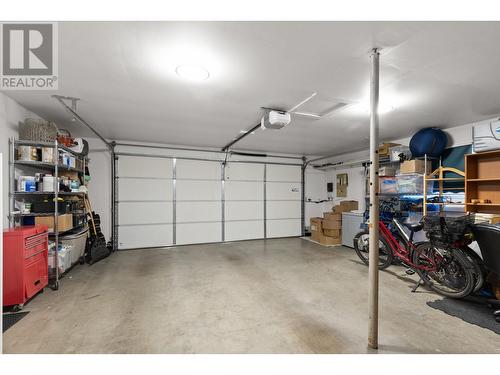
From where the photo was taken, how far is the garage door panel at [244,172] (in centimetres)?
610

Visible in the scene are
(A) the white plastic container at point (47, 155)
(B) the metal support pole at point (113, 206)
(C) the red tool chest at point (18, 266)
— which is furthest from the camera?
(B) the metal support pole at point (113, 206)

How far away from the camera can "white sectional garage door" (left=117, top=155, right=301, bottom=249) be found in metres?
5.21

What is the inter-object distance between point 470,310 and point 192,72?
3.81 meters

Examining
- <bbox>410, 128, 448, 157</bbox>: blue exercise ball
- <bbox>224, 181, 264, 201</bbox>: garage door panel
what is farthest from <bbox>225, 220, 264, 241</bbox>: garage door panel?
<bbox>410, 128, 448, 157</bbox>: blue exercise ball

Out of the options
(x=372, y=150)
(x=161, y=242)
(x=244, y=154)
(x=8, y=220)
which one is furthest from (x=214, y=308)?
(x=244, y=154)

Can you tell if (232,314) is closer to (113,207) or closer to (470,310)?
(470,310)

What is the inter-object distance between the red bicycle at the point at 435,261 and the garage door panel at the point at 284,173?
3451mm

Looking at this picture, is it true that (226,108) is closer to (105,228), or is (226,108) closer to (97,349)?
(97,349)

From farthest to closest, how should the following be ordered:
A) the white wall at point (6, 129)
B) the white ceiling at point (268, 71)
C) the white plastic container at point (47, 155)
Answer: the white plastic container at point (47, 155)
the white wall at point (6, 129)
the white ceiling at point (268, 71)

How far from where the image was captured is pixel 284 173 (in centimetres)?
675

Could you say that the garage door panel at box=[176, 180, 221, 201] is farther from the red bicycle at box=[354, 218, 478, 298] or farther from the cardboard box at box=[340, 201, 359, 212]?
the red bicycle at box=[354, 218, 478, 298]

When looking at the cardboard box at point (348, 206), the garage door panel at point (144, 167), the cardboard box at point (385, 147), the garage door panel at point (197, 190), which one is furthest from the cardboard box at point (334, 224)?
the garage door panel at point (144, 167)

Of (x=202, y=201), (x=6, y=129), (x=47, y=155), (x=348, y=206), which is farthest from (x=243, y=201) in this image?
(x=6, y=129)

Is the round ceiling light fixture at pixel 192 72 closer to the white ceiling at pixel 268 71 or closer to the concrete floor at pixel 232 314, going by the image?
the white ceiling at pixel 268 71
